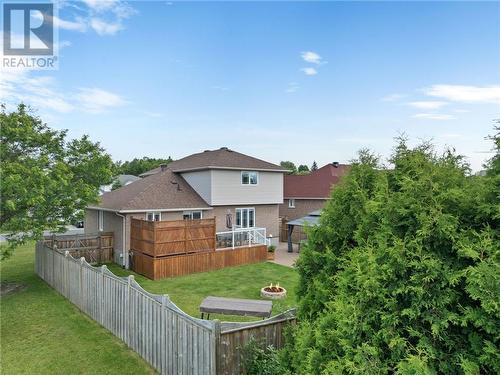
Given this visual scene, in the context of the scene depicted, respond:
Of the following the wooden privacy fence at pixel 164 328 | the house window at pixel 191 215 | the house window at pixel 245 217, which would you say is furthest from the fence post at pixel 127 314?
the house window at pixel 245 217

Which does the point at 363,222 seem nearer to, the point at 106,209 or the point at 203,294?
the point at 203,294

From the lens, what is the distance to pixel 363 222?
11.7 ft

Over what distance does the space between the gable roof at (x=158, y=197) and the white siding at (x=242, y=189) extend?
1225mm

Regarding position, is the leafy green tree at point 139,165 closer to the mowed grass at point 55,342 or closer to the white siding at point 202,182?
the white siding at point 202,182

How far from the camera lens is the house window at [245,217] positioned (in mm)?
22047

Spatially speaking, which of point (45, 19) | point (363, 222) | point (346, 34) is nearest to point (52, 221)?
point (45, 19)

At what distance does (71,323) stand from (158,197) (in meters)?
10.1

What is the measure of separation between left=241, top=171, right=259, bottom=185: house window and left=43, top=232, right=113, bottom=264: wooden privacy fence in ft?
28.6

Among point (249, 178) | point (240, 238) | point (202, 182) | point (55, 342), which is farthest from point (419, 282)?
point (249, 178)

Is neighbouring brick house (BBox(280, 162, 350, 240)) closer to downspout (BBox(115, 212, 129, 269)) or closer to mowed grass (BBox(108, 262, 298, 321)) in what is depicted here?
mowed grass (BBox(108, 262, 298, 321))

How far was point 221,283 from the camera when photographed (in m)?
14.0

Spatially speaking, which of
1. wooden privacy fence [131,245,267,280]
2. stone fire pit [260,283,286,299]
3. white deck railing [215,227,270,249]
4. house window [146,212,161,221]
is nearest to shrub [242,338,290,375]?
stone fire pit [260,283,286,299]

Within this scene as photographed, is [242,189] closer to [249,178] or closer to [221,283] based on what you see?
[249,178]

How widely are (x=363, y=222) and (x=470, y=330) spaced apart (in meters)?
1.30
